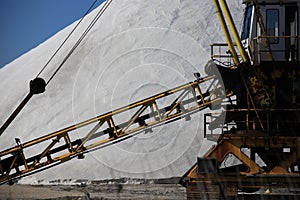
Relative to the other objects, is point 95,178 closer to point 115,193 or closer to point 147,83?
point 115,193

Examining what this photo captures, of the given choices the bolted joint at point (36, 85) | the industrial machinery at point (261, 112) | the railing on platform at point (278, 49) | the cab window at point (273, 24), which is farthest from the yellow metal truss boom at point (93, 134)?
the cab window at point (273, 24)

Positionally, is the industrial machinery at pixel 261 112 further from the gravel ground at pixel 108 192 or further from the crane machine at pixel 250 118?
the gravel ground at pixel 108 192

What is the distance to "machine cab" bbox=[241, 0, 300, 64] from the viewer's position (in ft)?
52.0

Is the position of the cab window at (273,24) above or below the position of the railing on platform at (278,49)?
above

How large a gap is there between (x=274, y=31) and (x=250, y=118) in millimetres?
2612

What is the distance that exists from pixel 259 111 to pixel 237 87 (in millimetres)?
850

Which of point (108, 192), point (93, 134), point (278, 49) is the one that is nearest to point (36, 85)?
point (93, 134)

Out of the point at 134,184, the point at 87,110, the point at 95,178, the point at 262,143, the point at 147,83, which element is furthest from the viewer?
the point at 147,83

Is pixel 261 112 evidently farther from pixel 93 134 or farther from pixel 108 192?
pixel 108 192

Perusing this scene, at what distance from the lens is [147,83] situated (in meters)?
41.7

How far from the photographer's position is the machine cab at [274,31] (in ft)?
52.0

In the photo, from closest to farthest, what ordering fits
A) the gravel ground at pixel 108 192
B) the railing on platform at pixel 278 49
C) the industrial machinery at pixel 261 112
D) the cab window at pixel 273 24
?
the industrial machinery at pixel 261 112, the railing on platform at pixel 278 49, the cab window at pixel 273 24, the gravel ground at pixel 108 192

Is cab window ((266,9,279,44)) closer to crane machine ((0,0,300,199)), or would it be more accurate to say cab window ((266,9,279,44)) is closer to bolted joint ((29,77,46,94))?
crane machine ((0,0,300,199))

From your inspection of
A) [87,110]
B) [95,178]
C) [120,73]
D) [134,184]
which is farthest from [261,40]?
[120,73]
